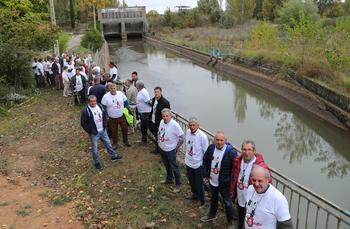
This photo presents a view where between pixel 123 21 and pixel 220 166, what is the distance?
54749mm

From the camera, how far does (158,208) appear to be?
538cm

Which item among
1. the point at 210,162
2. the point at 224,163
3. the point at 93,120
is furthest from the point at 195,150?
the point at 93,120

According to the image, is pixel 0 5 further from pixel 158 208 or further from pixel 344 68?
pixel 344 68

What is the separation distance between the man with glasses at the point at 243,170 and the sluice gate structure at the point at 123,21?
5332 centimetres

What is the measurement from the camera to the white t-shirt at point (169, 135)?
18.0 ft

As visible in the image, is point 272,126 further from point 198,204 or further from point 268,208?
point 268,208

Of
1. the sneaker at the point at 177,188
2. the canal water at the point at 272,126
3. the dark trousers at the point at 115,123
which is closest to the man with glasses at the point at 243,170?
the sneaker at the point at 177,188

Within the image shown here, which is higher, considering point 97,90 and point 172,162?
point 97,90

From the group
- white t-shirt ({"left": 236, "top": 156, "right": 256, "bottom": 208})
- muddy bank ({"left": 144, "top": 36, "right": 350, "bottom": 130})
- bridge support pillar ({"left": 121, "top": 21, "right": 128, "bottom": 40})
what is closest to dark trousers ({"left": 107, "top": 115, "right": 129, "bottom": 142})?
white t-shirt ({"left": 236, "top": 156, "right": 256, "bottom": 208})

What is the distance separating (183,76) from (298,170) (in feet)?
48.8

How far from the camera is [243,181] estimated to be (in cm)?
399

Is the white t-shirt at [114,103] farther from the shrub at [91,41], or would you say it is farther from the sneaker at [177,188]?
the shrub at [91,41]

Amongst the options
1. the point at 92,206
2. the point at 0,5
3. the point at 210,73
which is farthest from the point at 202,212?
→ the point at 0,5

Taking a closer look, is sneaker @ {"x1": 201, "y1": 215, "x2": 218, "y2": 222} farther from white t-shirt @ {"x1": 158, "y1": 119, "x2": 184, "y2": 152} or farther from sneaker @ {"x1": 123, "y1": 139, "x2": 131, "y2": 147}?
sneaker @ {"x1": 123, "y1": 139, "x2": 131, "y2": 147}
